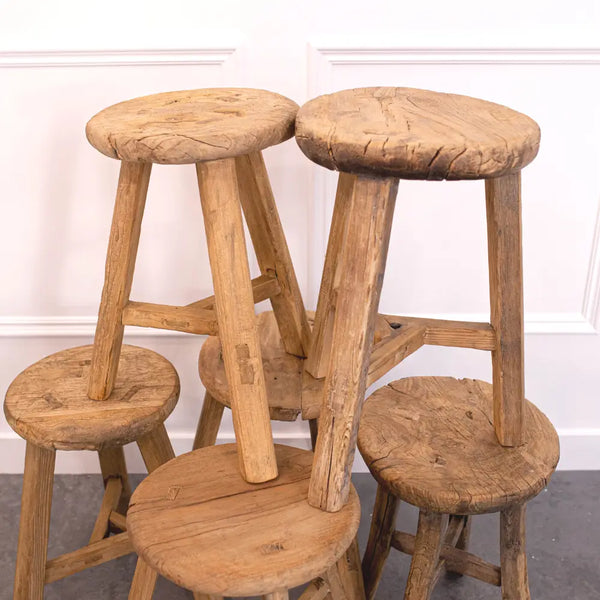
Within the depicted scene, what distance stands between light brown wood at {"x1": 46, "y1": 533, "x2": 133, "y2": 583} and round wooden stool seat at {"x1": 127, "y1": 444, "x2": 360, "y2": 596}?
1.65 ft

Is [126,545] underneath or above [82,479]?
above

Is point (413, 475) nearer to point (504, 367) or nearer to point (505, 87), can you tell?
point (504, 367)

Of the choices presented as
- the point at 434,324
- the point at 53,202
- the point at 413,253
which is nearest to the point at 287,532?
the point at 434,324

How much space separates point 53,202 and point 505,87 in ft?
4.38

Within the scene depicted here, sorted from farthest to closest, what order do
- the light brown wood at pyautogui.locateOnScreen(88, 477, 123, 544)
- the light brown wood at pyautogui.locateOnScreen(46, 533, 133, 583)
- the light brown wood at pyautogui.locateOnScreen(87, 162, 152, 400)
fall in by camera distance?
1. the light brown wood at pyautogui.locateOnScreen(88, 477, 123, 544)
2. the light brown wood at pyautogui.locateOnScreen(46, 533, 133, 583)
3. the light brown wood at pyautogui.locateOnScreen(87, 162, 152, 400)

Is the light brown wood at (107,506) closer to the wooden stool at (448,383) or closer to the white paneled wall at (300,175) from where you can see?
the white paneled wall at (300,175)

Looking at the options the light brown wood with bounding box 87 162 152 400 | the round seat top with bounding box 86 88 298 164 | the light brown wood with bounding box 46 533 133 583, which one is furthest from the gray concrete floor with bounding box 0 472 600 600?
the round seat top with bounding box 86 88 298 164

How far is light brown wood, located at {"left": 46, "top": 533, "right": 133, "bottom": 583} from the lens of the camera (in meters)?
1.74

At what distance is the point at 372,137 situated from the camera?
108 centimetres

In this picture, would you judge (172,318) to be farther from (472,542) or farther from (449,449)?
(472,542)

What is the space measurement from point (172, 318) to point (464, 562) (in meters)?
0.93

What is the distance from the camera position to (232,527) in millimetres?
1243

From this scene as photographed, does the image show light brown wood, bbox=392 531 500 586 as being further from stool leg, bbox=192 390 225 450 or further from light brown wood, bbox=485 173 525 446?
stool leg, bbox=192 390 225 450

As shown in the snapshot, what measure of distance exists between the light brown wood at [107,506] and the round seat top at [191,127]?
1156 mm
